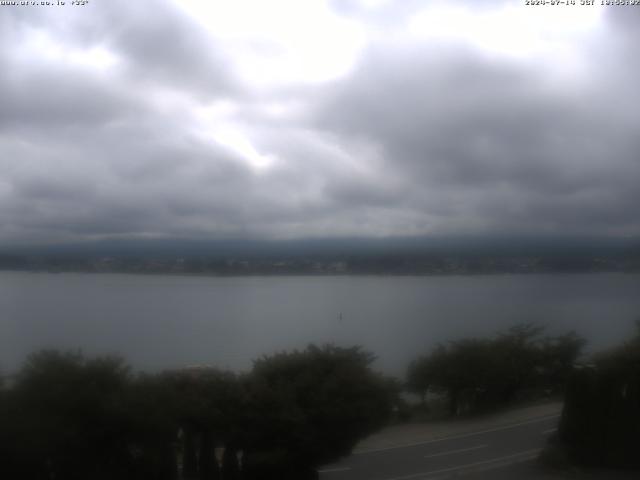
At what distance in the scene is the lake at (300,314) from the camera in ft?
40.6

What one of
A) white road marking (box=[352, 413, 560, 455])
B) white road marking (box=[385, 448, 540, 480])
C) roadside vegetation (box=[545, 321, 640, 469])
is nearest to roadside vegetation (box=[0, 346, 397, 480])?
white road marking (box=[352, 413, 560, 455])

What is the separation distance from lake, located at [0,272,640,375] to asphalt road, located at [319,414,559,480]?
2037mm

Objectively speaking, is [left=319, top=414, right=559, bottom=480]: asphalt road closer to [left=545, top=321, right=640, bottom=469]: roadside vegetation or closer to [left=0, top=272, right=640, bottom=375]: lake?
[left=545, top=321, right=640, bottom=469]: roadside vegetation

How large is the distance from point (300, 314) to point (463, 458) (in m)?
6.25

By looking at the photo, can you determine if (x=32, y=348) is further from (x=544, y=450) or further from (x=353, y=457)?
(x=544, y=450)

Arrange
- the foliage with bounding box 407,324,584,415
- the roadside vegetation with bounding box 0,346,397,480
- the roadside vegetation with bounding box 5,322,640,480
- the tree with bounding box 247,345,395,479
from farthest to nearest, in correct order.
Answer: the foliage with bounding box 407,324,584,415, the tree with bounding box 247,345,395,479, the roadside vegetation with bounding box 5,322,640,480, the roadside vegetation with bounding box 0,346,397,480

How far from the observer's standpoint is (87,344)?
10930mm

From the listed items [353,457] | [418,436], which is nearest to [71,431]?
[353,457]

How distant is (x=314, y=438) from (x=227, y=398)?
1713 millimetres

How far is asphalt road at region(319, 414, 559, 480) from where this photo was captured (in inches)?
415

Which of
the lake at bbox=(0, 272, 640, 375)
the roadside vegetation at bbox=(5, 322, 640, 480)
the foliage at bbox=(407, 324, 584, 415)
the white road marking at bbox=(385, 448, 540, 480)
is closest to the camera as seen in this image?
the roadside vegetation at bbox=(5, 322, 640, 480)

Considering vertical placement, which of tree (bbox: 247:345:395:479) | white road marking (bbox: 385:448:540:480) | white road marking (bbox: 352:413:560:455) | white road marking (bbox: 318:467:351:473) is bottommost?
white road marking (bbox: 318:467:351:473)

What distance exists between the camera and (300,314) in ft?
52.7

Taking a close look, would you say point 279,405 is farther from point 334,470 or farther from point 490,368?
point 490,368
